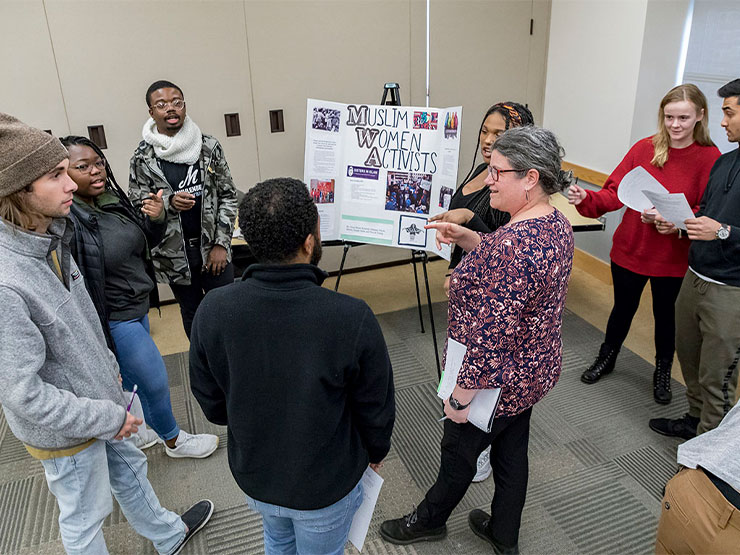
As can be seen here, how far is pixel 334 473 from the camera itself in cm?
121

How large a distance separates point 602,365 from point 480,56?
2.48 meters

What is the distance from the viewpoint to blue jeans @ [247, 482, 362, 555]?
1.24 meters

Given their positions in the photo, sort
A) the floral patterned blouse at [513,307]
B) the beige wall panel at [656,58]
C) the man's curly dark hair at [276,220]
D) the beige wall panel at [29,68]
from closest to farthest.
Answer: the man's curly dark hair at [276,220], the floral patterned blouse at [513,307], the beige wall panel at [29,68], the beige wall panel at [656,58]

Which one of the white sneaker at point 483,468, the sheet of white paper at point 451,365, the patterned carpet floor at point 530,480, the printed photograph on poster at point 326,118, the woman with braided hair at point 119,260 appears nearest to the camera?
the sheet of white paper at point 451,365

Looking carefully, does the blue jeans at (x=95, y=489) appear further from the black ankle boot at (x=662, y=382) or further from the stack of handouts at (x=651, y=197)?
the black ankle boot at (x=662, y=382)

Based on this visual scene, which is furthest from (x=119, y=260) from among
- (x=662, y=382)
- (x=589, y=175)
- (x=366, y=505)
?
(x=589, y=175)

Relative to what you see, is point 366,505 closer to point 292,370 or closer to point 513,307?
point 292,370

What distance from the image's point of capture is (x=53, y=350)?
1267 millimetres

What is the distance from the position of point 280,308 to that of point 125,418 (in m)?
0.65

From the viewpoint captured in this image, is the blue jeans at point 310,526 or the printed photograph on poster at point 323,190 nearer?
the blue jeans at point 310,526

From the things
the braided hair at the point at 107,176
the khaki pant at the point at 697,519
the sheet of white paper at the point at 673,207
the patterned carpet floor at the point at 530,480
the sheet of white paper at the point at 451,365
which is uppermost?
the braided hair at the point at 107,176

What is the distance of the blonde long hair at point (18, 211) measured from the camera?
3.95 feet

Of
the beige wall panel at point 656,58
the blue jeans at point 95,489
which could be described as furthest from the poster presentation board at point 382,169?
the beige wall panel at point 656,58

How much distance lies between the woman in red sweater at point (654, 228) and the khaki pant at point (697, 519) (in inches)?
56.7
